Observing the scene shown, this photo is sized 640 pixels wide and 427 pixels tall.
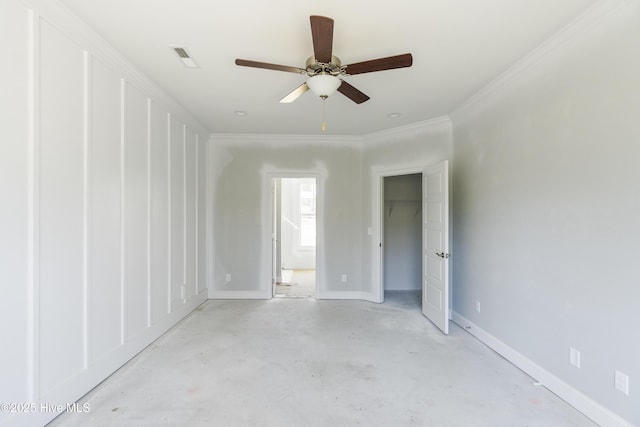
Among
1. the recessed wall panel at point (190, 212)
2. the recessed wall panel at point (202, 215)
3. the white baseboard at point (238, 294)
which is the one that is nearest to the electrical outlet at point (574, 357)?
the white baseboard at point (238, 294)

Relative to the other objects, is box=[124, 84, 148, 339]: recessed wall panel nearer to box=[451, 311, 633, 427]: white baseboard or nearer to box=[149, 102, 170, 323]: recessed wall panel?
box=[149, 102, 170, 323]: recessed wall panel

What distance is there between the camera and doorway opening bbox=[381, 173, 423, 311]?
5387 mm

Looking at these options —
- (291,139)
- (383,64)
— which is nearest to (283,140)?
(291,139)

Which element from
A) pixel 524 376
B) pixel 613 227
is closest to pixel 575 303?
pixel 613 227

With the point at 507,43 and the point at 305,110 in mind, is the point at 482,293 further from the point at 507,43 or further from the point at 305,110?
the point at 305,110

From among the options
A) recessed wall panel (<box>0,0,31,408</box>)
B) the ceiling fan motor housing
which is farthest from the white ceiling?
recessed wall panel (<box>0,0,31,408</box>)

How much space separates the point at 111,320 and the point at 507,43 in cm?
383

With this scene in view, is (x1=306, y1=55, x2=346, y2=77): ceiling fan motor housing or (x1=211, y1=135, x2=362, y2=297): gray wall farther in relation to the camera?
(x1=211, y1=135, x2=362, y2=297): gray wall

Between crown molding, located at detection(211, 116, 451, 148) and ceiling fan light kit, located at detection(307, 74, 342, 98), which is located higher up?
crown molding, located at detection(211, 116, 451, 148)

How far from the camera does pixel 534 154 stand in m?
2.47

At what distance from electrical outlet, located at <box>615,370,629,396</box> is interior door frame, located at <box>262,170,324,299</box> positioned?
3.55 metres

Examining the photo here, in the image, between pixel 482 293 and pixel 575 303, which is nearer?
pixel 575 303

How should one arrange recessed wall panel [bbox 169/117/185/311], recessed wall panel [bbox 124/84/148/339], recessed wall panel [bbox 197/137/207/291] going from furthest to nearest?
recessed wall panel [bbox 197/137/207/291], recessed wall panel [bbox 169/117/185/311], recessed wall panel [bbox 124/84/148/339]

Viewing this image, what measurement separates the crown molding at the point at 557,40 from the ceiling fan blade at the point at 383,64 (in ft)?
3.81
